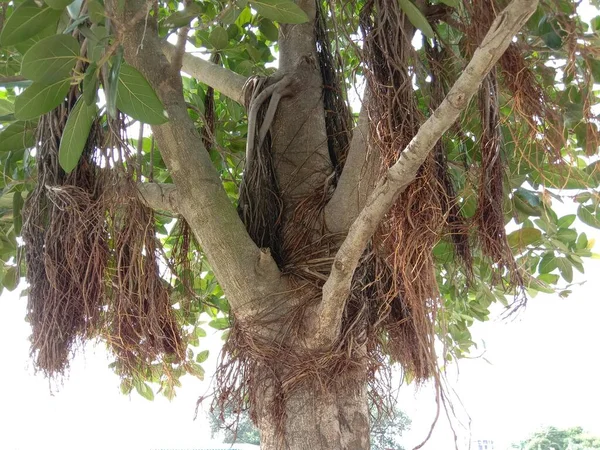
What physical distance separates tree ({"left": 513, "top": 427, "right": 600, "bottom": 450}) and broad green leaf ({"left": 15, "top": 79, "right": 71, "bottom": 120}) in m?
2.49

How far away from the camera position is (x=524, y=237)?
1.27m

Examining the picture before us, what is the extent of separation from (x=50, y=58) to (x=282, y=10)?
0.33 meters

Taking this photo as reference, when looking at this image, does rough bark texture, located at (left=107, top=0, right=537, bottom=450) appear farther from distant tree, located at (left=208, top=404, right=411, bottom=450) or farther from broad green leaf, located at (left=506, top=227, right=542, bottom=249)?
broad green leaf, located at (left=506, top=227, right=542, bottom=249)

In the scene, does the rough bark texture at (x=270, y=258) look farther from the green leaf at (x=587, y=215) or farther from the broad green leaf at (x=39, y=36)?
the green leaf at (x=587, y=215)

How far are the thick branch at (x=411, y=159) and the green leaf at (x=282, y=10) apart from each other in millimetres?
295

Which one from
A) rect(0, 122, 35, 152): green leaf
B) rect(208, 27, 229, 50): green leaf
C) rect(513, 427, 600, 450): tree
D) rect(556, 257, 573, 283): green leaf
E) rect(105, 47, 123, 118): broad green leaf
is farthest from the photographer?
rect(513, 427, 600, 450): tree

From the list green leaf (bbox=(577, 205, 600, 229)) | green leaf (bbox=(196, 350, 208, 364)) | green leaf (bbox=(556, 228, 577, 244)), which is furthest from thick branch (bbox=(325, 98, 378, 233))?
green leaf (bbox=(196, 350, 208, 364))

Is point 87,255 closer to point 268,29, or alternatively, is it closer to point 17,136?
point 17,136

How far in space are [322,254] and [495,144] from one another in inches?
13.6

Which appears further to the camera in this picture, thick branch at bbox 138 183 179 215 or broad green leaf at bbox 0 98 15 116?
broad green leaf at bbox 0 98 15 116

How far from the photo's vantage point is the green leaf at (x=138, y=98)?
0.82 metres

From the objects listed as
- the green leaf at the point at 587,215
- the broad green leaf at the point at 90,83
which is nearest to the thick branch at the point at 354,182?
the broad green leaf at the point at 90,83

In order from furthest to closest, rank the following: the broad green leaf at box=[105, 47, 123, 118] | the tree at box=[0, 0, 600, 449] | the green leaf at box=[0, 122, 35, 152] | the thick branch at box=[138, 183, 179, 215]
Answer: the green leaf at box=[0, 122, 35, 152], the thick branch at box=[138, 183, 179, 215], the tree at box=[0, 0, 600, 449], the broad green leaf at box=[105, 47, 123, 118]

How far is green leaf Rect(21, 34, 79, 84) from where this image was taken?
77 centimetres
